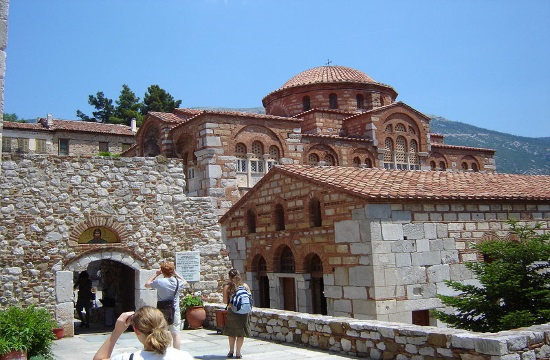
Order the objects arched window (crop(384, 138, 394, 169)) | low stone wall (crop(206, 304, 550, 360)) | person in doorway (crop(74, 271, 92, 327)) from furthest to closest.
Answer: arched window (crop(384, 138, 394, 169)) → person in doorway (crop(74, 271, 92, 327)) → low stone wall (crop(206, 304, 550, 360))

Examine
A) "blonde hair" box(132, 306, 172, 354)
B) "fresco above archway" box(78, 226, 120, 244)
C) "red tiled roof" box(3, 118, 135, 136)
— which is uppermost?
"red tiled roof" box(3, 118, 135, 136)

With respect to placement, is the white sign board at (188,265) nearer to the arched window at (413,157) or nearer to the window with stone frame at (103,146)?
the arched window at (413,157)

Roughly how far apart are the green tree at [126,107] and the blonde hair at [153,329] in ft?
148

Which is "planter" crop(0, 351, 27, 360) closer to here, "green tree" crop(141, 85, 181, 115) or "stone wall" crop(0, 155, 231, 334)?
"stone wall" crop(0, 155, 231, 334)

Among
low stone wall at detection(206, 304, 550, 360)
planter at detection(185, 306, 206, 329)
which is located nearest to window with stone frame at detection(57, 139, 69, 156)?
planter at detection(185, 306, 206, 329)

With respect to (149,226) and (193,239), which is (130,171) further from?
(193,239)

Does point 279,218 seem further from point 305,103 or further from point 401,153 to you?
point 305,103

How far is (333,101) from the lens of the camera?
28484 millimetres

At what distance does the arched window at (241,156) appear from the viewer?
21.1 m

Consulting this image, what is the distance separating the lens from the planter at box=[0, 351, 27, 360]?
700 centimetres

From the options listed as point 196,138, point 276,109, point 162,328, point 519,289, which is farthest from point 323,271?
point 276,109

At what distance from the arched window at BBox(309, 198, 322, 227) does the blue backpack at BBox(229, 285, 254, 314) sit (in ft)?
14.5

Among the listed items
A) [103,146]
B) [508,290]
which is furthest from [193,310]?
[103,146]

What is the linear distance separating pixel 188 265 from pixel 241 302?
5386 mm
